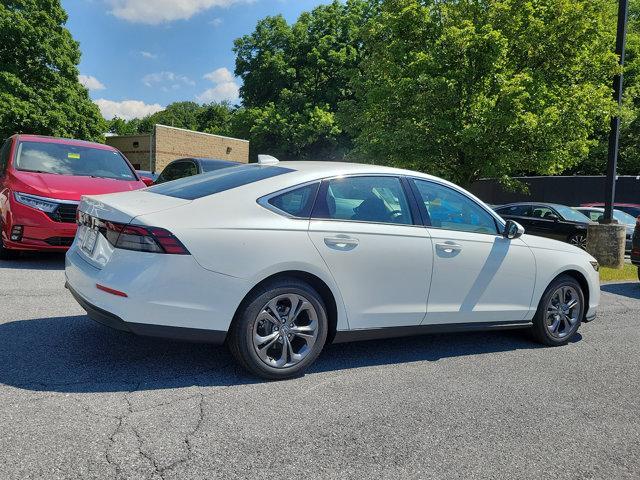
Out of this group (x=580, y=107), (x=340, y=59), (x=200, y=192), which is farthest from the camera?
(x=340, y=59)

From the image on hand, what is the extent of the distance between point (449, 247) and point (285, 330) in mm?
1606

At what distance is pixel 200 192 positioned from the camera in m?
3.99

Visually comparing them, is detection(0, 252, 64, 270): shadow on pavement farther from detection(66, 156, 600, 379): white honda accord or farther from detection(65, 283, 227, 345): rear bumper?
detection(65, 283, 227, 345): rear bumper

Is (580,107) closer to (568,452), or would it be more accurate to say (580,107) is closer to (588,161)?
(568,452)

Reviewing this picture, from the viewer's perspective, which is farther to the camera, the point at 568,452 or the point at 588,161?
the point at 588,161

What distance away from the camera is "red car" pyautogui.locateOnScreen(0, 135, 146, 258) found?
669cm

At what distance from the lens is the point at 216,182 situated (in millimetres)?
4211

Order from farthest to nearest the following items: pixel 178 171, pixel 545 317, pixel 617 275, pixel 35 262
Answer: pixel 617 275 < pixel 178 171 < pixel 35 262 < pixel 545 317

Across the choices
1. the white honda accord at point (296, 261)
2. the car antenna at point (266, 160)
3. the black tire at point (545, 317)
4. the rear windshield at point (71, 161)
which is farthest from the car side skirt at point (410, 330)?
the rear windshield at point (71, 161)

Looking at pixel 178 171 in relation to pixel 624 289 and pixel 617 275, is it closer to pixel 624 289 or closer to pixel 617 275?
pixel 624 289

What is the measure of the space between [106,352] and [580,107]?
13193mm

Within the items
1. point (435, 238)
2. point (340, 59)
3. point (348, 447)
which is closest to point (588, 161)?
point (340, 59)

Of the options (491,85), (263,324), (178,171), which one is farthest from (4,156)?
(491,85)

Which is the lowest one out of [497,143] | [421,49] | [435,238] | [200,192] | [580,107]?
[435,238]
